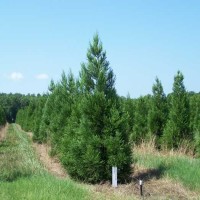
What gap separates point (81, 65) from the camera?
38.9 ft

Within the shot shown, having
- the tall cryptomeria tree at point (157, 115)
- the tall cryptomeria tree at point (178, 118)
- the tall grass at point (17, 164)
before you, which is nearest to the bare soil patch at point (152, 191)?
the tall grass at point (17, 164)

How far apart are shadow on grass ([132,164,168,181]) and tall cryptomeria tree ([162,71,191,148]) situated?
6.25 m

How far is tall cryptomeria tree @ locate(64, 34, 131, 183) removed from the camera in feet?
34.9

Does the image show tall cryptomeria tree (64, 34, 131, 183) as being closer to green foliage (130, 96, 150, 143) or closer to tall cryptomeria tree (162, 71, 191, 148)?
tall cryptomeria tree (162, 71, 191, 148)

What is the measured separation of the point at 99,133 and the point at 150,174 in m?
2.00

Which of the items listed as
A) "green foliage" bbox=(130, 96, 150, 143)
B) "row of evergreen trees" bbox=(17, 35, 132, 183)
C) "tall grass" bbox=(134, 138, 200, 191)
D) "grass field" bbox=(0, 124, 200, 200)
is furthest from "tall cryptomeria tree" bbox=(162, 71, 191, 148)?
"row of evergreen trees" bbox=(17, 35, 132, 183)

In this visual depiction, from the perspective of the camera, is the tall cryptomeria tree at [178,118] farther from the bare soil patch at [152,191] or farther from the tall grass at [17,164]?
the bare soil patch at [152,191]

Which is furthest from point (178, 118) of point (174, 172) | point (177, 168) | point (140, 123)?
point (174, 172)

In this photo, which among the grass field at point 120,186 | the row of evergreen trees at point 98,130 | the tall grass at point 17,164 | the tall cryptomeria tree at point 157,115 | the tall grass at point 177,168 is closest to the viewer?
the grass field at point 120,186

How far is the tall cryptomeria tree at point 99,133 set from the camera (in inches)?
419

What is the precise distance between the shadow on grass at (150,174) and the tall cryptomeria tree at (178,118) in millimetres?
6248

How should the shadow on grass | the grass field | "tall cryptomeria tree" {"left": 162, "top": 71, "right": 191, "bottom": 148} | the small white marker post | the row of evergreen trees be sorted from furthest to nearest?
"tall cryptomeria tree" {"left": 162, "top": 71, "right": 191, "bottom": 148}
the shadow on grass
the row of evergreen trees
the small white marker post
the grass field

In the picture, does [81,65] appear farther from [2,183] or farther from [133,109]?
[133,109]

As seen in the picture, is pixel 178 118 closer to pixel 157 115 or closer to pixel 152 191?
pixel 157 115
